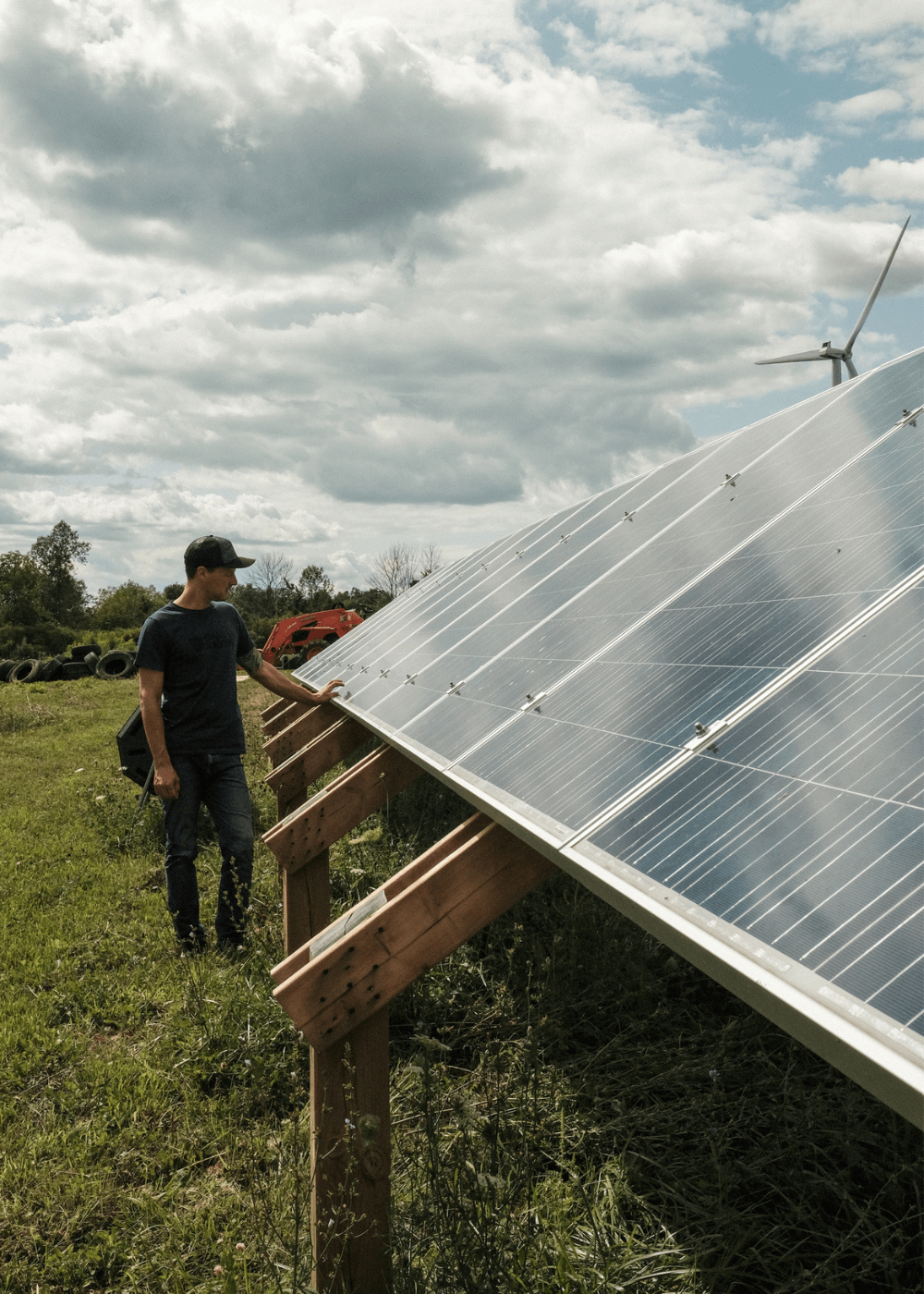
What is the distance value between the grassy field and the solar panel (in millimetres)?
1190

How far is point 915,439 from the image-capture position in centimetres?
432

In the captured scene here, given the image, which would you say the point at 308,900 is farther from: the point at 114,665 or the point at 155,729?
the point at 114,665

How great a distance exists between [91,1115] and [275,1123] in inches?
38.9

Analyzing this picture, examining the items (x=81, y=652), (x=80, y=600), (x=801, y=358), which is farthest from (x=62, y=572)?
(x=801, y=358)

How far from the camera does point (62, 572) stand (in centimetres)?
8825

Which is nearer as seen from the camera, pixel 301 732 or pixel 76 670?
pixel 301 732

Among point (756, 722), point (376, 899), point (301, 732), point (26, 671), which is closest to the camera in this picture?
point (756, 722)

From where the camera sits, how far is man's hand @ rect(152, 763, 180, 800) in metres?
6.08

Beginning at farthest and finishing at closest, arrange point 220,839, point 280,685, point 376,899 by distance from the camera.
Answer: point 280,685 → point 220,839 → point 376,899

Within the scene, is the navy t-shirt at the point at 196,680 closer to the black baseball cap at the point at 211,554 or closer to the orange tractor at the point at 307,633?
the black baseball cap at the point at 211,554

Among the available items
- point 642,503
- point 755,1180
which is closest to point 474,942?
point 755,1180

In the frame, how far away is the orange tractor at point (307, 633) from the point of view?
1200 inches

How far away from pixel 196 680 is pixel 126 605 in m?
81.3

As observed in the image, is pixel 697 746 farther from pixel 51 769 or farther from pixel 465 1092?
pixel 51 769
